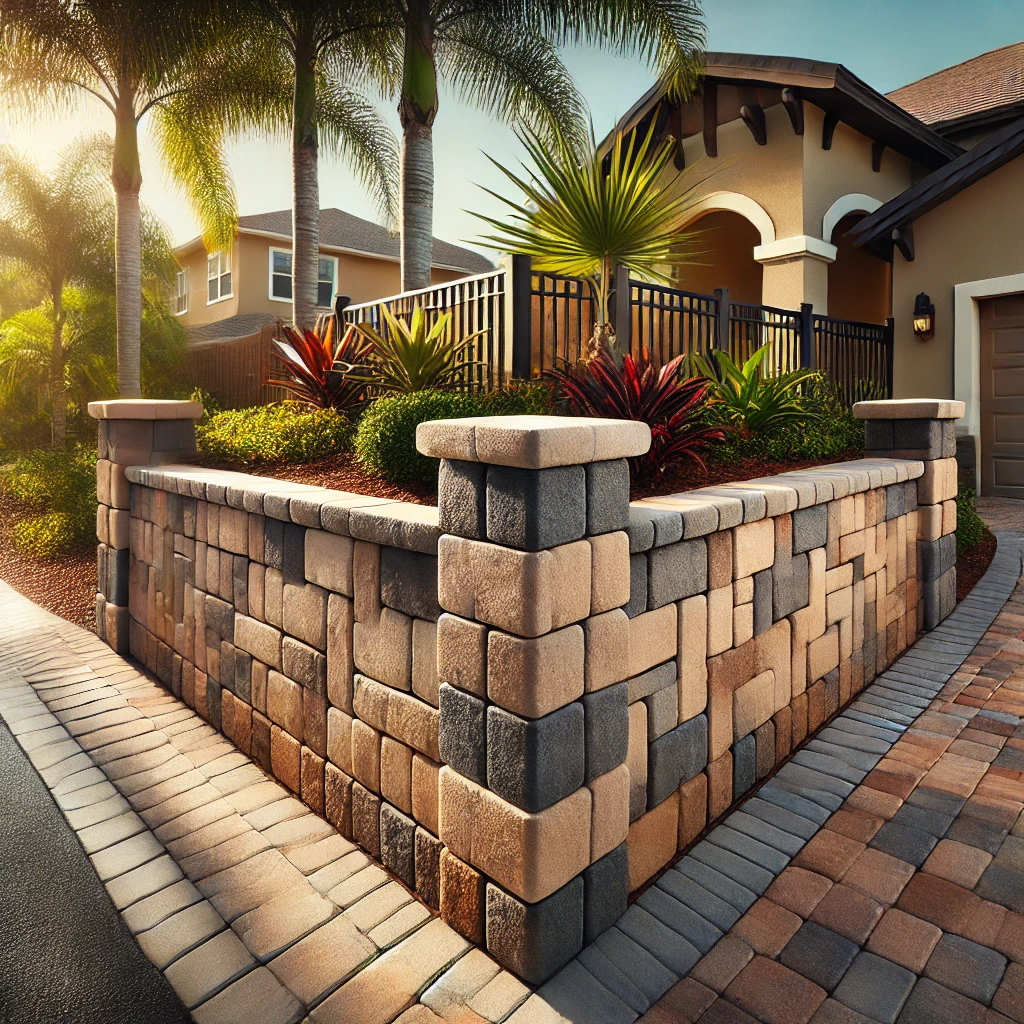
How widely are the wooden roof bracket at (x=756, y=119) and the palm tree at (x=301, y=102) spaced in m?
5.30

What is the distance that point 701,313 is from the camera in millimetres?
6715

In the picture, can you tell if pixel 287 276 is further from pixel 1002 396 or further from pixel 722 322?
pixel 1002 396

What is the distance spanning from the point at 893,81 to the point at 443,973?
18.2 m

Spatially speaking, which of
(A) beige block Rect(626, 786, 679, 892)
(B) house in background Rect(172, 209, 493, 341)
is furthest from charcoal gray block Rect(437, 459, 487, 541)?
(B) house in background Rect(172, 209, 493, 341)

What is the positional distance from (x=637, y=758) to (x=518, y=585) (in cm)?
86

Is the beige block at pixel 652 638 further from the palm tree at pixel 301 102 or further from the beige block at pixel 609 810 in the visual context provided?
the palm tree at pixel 301 102

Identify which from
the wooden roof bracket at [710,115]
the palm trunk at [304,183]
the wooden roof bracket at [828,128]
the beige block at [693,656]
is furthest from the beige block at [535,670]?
the wooden roof bracket at [710,115]

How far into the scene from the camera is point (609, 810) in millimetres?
2184

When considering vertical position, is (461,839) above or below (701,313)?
below

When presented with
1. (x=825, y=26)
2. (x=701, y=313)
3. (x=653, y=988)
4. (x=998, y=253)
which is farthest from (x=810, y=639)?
(x=825, y=26)

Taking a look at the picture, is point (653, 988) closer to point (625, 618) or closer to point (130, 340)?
point (625, 618)

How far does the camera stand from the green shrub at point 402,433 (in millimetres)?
3924

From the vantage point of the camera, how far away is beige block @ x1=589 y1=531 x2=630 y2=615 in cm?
210

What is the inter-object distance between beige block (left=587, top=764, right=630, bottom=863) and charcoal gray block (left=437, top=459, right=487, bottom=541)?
0.81 metres
